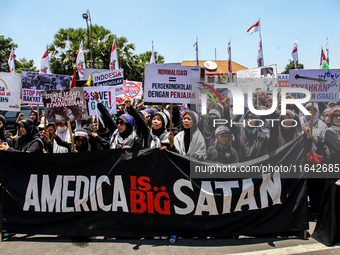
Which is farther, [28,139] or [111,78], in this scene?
[111,78]

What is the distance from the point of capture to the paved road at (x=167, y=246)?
137 inches

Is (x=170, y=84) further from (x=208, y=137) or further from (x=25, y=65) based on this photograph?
(x=25, y=65)

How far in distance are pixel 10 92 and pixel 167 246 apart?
4056 millimetres

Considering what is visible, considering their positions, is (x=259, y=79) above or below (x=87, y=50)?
below

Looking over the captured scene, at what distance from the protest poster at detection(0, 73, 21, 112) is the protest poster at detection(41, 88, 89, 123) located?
3.50 ft

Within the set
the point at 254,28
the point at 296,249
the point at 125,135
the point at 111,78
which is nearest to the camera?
the point at 296,249

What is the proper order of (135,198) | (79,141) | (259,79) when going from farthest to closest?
1. (259,79)
2. (79,141)
3. (135,198)

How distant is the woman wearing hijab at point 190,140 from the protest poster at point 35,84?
304cm

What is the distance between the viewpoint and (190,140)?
434cm

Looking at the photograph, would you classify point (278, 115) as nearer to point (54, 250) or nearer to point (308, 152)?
point (308, 152)

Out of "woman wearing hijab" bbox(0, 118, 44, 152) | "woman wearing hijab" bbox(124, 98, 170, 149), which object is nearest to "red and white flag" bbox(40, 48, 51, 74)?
"woman wearing hijab" bbox(0, 118, 44, 152)

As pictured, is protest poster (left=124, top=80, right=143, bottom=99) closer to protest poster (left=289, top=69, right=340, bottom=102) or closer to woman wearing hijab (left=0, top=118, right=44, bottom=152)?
woman wearing hijab (left=0, top=118, right=44, bottom=152)

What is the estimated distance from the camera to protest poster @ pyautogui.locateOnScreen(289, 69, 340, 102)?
177 inches

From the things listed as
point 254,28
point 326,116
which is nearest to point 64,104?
point 326,116
